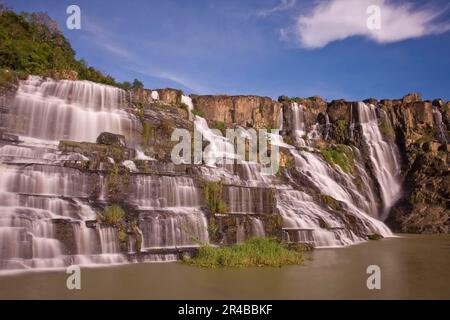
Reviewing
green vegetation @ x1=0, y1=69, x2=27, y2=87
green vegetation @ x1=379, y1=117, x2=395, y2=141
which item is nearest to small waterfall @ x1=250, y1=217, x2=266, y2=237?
green vegetation @ x1=0, y1=69, x2=27, y2=87

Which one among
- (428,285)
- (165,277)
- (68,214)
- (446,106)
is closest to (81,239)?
(68,214)

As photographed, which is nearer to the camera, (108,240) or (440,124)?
(108,240)

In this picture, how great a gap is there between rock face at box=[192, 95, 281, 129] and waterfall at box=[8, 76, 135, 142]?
1561cm

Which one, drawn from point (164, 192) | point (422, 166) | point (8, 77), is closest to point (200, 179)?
point (164, 192)

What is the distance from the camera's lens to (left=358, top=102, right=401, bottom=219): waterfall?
112ft

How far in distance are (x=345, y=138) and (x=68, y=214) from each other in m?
31.5

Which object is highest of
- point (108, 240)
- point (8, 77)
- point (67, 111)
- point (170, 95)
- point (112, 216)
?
point (170, 95)

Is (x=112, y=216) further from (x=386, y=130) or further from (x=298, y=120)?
(x=386, y=130)

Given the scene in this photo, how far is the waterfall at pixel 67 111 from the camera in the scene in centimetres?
2170

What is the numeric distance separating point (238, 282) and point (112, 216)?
17.1 feet

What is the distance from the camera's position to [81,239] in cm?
1207

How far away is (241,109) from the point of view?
41.8 m

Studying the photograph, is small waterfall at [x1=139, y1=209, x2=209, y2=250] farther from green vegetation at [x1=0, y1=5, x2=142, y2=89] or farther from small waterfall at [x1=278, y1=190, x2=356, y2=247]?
green vegetation at [x1=0, y1=5, x2=142, y2=89]
